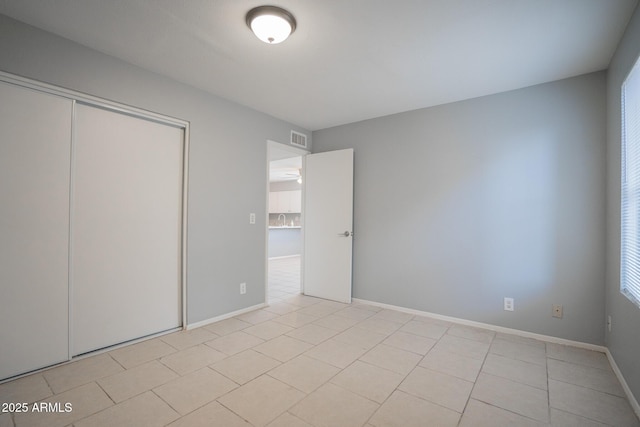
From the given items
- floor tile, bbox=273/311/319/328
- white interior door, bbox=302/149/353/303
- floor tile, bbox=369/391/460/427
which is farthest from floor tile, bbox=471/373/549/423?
white interior door, bbox=302/149/353/303

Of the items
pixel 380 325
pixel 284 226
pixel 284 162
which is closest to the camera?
pixel 380 325

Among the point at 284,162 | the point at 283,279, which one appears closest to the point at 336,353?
the point at 283,279

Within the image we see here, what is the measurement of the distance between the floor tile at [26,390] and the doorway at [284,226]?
2.41 meters

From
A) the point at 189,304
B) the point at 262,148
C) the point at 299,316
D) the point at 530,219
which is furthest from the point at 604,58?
the point at 189,304

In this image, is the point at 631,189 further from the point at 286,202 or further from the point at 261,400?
the point at 286,202

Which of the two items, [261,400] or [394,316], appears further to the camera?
[394,316]

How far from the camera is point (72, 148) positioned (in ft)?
7.78

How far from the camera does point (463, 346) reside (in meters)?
2.77

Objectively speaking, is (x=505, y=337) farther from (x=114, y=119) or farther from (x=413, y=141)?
(x=114, y=119)

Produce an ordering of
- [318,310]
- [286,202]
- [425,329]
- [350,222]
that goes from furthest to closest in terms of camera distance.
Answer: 1. [286,202]
2. [350,222]
3. [318,310]
4. [425,329]

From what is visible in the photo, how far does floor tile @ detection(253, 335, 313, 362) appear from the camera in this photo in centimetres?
255

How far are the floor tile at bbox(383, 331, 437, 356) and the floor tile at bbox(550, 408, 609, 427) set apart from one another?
97 cm

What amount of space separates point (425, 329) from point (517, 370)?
96 centimetres

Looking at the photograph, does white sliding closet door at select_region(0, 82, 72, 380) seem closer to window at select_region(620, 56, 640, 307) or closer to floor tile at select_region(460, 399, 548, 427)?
floor tile at select_region(460, 399, 548, 427)
